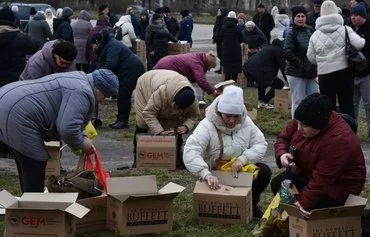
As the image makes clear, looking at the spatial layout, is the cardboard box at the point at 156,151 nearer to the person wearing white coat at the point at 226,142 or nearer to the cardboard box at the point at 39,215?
the person wearing white coat at the point at 226,142

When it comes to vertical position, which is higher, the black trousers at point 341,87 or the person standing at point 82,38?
the black trousers at point 341,87

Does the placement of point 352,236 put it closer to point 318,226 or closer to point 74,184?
point 318,226

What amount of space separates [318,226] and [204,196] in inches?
47.5

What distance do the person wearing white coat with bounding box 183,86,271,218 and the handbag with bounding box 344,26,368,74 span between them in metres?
3.16

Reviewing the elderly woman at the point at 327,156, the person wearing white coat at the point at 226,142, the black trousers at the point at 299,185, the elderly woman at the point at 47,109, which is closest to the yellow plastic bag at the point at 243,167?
the person wearing white coat at the point at 226,142

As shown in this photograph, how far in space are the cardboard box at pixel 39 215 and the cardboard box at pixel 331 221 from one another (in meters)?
1.43

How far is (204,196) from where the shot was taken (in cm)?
634

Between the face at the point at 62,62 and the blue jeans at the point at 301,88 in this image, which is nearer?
the face at the point at 62,62

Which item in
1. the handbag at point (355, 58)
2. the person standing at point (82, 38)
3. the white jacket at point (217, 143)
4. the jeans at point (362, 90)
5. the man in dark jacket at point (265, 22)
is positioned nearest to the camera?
the white jacket at point (217, 143)

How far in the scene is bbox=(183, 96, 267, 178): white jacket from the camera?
641 centimetres

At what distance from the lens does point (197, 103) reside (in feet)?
27.3

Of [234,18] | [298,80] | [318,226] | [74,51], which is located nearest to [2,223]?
[74,51]

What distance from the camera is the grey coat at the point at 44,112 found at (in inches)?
227

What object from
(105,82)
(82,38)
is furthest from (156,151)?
(82,38)
